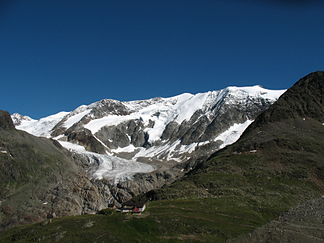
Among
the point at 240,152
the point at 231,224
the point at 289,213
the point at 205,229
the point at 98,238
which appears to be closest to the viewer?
the point at 98,238

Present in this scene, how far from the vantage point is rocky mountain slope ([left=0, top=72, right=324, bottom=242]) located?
3226 inches

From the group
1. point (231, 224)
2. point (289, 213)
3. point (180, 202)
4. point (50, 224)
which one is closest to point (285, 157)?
point (289, 213)

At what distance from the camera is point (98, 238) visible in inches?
3027

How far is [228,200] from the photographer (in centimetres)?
11600

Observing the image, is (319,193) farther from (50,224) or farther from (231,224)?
(50,224)

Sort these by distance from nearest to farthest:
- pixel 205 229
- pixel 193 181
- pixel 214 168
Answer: pixel 205 229 → pixel 193 181 → pixel 214 168

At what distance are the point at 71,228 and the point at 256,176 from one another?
83.9 metres

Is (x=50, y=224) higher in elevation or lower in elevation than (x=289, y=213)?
higher

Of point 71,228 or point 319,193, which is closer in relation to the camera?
point 71,228

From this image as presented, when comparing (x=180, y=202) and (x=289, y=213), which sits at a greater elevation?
(x=180, y=202)

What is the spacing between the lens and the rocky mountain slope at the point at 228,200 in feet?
269

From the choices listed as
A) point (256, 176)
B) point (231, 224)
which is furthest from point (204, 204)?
point (256, 176)

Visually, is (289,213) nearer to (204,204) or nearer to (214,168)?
(204,204)

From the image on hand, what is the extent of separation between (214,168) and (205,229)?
78.8 m
